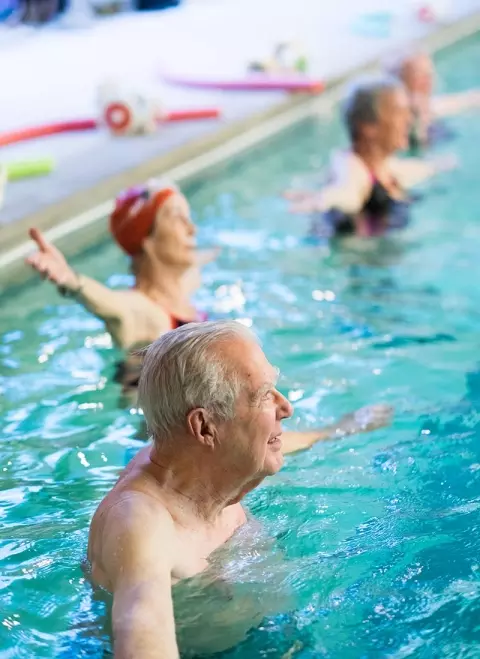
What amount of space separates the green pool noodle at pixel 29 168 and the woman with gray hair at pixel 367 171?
1.84 metres

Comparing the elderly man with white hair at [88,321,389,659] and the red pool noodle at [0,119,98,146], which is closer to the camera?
the elderly man with white hair at [88,321,389,659]

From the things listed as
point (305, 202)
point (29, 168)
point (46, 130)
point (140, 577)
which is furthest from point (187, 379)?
point (46, 130)

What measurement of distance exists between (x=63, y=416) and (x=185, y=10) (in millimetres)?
10878

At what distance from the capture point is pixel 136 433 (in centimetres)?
409

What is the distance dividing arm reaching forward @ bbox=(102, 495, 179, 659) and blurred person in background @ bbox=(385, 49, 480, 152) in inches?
236

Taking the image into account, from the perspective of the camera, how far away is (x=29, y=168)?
708cm

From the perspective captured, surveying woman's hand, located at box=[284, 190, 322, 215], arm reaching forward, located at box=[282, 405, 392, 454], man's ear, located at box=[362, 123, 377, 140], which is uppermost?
man's ear, located at box=[362, 123, 377, 140]

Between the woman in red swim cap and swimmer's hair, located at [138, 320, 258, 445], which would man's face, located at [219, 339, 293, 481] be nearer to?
swimmer's hair, located at [138, 320, 258, 445]

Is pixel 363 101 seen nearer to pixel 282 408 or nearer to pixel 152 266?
pixel 152 266

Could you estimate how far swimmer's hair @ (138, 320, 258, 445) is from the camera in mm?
2574

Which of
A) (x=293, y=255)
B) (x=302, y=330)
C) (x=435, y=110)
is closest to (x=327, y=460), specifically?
(x=302, y=330)

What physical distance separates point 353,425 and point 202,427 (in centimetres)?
132

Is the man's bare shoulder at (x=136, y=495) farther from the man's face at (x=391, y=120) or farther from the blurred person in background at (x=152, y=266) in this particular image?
the man's face at (x=391, y=120)

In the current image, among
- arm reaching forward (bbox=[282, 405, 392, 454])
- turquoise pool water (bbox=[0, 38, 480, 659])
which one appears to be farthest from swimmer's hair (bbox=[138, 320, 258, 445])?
arm reaching forward (bbox=[282, 405, 392, 454])
